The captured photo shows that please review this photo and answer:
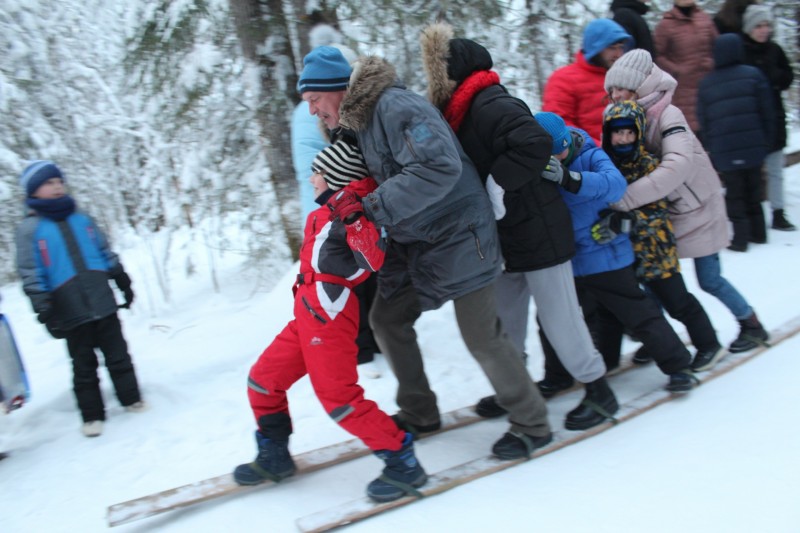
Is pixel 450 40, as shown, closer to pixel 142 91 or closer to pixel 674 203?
pixel 674 203

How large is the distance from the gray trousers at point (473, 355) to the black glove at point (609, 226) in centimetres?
69

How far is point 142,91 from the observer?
6258 mm

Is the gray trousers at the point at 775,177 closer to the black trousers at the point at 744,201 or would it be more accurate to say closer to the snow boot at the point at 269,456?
the black trousers at the point at 744,201

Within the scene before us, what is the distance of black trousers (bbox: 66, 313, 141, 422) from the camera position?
366 cm

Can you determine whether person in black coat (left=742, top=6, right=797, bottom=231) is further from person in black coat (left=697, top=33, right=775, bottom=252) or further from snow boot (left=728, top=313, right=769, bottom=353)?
snow boot (left=728, top=313, right=769, bottom=353)

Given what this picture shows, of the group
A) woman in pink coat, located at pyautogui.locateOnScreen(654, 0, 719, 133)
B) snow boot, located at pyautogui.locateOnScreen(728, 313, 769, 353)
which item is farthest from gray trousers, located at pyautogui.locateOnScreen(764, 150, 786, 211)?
snow boot, located at pyautogui.locateOnScreen(728, 313, 769, 353)

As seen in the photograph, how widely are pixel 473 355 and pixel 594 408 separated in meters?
0.76

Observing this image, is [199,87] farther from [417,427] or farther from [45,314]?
[417,427]

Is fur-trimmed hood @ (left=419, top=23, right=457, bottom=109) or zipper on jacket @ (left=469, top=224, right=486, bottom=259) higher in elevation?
fur-trimmed hood @ (left=419, top=23, right=457, bottom=109)

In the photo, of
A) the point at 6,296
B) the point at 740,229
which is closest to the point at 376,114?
the point at 740,229

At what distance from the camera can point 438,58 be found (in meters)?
2.56

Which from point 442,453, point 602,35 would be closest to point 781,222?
point 602,35

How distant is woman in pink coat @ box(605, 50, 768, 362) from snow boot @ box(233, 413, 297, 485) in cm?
201

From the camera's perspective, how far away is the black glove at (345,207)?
7.61 feet
